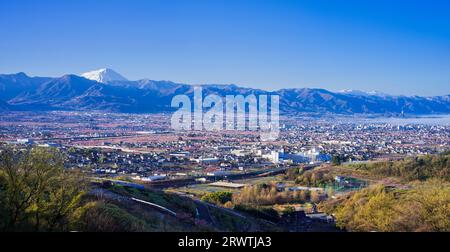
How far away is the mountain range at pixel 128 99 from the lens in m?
125

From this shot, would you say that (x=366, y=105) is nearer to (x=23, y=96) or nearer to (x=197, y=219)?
(x=23, y=96)

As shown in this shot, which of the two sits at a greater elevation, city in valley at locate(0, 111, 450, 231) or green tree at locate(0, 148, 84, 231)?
green tree at locate(0, 148, 84, 231)

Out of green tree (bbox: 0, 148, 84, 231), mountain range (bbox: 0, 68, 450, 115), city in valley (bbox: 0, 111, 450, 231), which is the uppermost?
mountain range (bbox: 0, 68, 450, 115)

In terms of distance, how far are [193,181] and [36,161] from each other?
23572mm

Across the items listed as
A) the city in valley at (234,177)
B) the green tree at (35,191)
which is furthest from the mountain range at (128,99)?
the green tree at (35,191)

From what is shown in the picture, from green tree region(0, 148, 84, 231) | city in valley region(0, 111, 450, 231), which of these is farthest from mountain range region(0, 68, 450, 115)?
green tree region(0, 148, 84, 231)

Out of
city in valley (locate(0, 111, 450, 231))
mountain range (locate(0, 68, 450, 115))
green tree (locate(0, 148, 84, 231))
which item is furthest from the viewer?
mountain range (locate(0, 68, 450, 115))

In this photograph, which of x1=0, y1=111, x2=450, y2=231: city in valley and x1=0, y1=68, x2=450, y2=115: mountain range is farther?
x1=0, y1=68, x2=450, y2=115: mountain range

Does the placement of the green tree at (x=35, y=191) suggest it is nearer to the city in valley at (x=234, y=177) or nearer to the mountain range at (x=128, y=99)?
the city in valley at (x=234, y=177)

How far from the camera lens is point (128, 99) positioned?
466 feet

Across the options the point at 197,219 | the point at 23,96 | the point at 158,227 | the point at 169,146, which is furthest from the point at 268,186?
the point at 23,96

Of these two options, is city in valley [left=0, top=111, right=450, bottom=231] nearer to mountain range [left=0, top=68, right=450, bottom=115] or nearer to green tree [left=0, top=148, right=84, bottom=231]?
green tree [left=0, top=148, right=84, bottom=231]

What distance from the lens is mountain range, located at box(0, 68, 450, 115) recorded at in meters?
125

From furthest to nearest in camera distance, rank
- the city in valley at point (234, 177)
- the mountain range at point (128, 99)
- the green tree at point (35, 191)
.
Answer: the mountain range at point (128, 99) < the city in valley at point (234, 177) < the green tree at point (35, 191)
